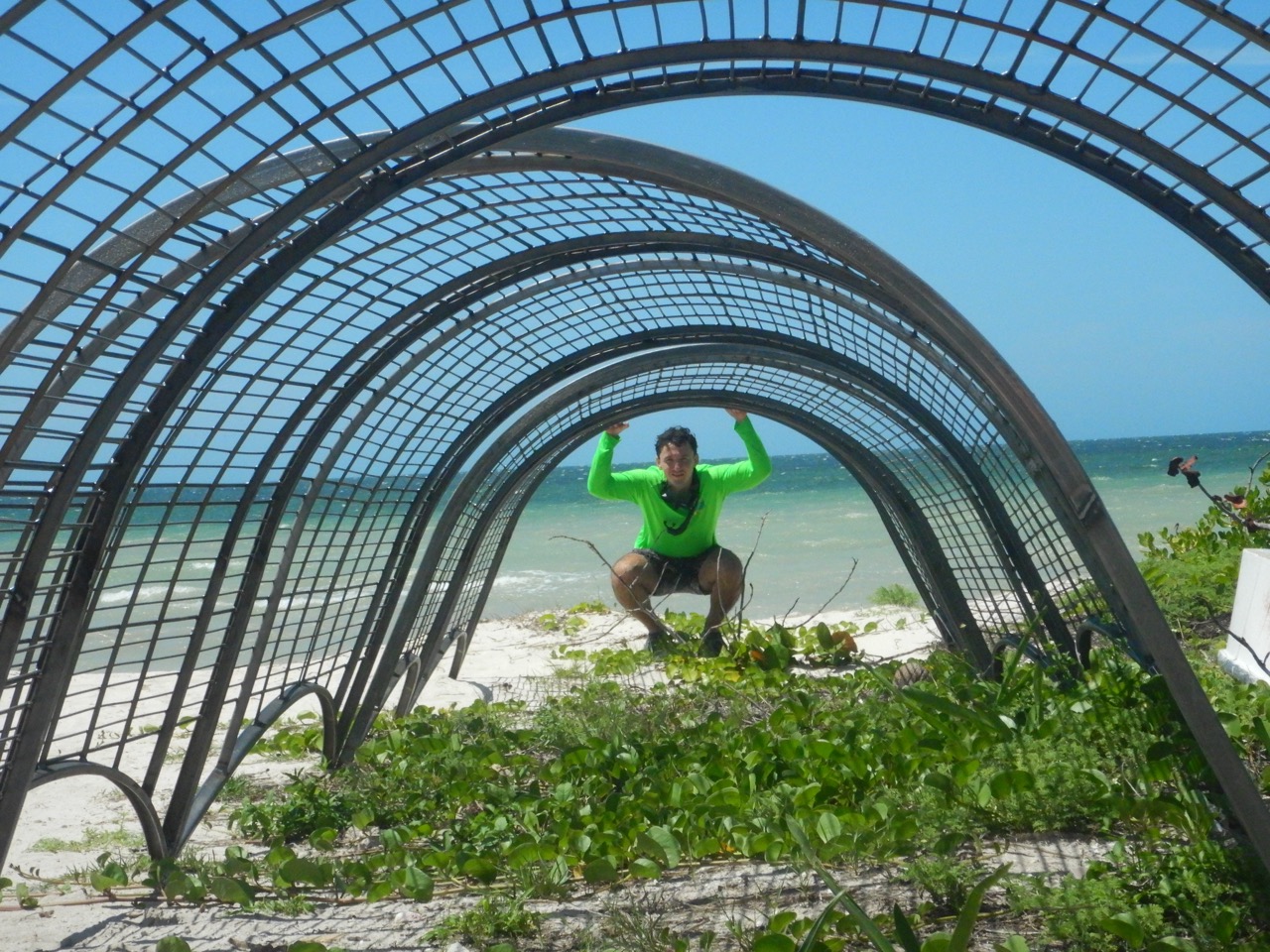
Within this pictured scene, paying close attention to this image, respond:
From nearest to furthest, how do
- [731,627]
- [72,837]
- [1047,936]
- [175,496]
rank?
[1047,936], [175,496], [72,837], [731,627]

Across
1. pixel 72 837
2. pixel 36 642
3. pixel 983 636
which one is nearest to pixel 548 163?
pixel 36 642

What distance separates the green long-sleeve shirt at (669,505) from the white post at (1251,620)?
4.00 metres

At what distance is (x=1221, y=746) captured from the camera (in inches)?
98.3

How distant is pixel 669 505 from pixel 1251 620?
4.76 m

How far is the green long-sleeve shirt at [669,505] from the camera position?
8953mm

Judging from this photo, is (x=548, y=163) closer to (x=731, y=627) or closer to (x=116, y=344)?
(x=116, y=344)

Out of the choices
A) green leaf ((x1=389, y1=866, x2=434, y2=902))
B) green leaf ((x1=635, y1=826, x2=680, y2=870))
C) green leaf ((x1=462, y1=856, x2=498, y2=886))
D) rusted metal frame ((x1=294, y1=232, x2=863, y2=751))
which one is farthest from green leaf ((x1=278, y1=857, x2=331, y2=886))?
rusted metal frame ((x1=294, y1=232, x2=863, y2=751))

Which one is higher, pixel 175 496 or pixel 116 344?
pixel 116 344

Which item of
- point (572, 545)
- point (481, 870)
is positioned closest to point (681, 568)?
point (481, 870)

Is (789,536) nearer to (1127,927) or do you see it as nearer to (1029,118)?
(1029,118)

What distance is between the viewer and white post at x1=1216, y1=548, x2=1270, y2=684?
4785 millimetres

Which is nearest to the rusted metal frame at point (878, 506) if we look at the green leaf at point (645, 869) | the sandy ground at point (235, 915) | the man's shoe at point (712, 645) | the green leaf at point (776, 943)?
the man's shoe at point (712, 645)

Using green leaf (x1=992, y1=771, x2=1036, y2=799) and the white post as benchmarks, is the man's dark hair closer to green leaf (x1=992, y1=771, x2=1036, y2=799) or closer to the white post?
the white post

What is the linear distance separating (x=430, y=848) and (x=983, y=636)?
4276mm
